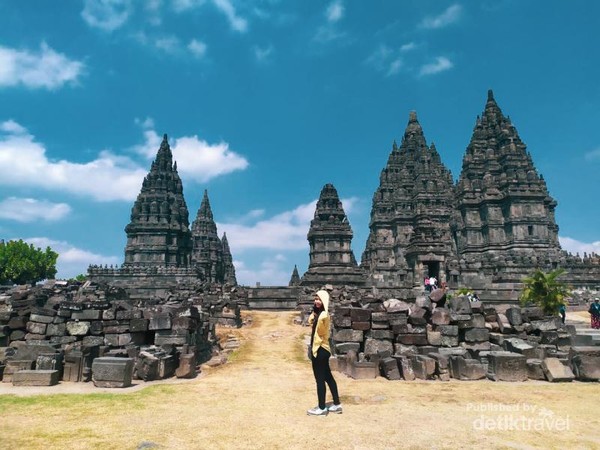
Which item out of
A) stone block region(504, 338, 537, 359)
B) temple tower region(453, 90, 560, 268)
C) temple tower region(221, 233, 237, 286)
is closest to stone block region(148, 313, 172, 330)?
stone block region(504, 338, 537, 359)

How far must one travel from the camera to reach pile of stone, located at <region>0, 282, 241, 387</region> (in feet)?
30.8

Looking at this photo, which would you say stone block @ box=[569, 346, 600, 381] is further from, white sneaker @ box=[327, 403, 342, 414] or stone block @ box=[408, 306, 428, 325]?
white sneaker @ box=[327, 403, 342, 414]

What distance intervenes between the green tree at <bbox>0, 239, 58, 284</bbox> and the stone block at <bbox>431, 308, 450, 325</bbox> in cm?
5666

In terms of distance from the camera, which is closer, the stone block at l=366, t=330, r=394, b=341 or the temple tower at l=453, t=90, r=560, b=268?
the stone block at l=366, t=330, r=394, b=341

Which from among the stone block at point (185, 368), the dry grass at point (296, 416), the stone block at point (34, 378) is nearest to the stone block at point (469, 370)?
the dry grass at point (296, 416)

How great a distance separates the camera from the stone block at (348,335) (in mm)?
11828

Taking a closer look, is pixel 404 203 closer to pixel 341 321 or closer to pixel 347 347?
pixel 341 321

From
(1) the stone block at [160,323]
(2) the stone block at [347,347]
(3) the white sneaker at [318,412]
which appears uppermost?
(1) the stone block at [160,323]

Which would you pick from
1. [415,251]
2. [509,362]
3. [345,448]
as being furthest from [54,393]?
[415,251]

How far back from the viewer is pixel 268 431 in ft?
19.2

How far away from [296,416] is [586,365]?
7.87 meters

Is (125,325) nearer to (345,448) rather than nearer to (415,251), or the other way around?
(345,448)

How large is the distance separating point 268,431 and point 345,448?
1295 millimetres

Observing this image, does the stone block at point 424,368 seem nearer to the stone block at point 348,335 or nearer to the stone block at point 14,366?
the stone block at point 348,335
